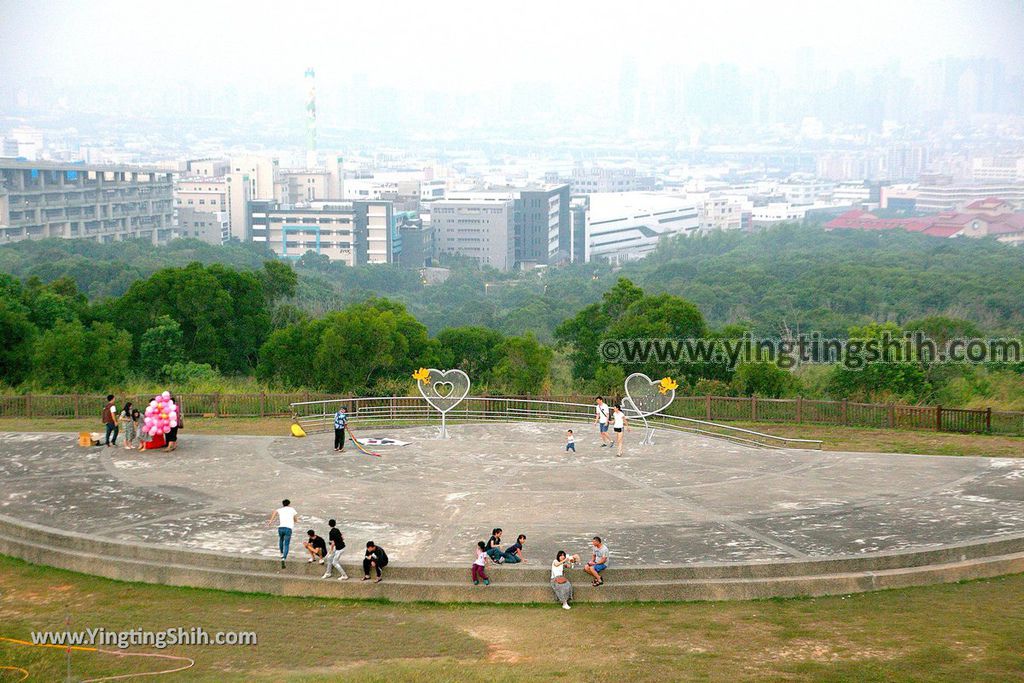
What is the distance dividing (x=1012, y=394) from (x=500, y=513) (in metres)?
28.8

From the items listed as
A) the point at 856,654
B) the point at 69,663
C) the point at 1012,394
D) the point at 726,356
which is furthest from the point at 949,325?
the point at 69,663

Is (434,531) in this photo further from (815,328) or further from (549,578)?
(815,328)

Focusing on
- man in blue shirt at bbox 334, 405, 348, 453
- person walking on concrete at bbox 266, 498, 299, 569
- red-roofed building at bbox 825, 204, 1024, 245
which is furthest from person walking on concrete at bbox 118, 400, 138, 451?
red-roofed building at bbox 825, 204, 1024, 245

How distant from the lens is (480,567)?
59.2 feet

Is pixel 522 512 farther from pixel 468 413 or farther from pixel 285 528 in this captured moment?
pixel 468 413

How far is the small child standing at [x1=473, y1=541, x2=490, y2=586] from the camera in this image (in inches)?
711

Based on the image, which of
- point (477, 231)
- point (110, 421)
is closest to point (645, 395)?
point (110, 421)

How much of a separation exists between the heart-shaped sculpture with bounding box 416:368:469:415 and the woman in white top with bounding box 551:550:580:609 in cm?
1088

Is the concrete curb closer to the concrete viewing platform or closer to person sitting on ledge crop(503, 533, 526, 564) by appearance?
the concrete viewing platform

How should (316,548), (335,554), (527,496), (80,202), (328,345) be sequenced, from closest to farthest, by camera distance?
(335,554), (316,548), (527,496), (328,345), (80,202)

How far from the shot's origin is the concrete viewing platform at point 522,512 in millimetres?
18438

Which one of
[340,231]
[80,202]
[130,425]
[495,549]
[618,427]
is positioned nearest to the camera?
[495,549]

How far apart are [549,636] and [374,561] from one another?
3288mm

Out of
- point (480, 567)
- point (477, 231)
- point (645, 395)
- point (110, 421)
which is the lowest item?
point (480, 567)
